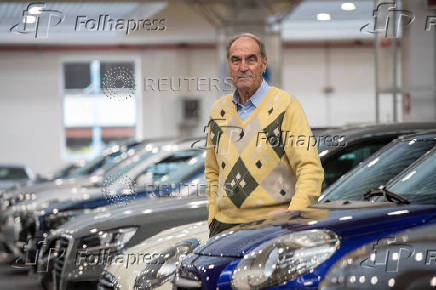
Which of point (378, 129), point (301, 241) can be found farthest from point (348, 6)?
point (301, 241)

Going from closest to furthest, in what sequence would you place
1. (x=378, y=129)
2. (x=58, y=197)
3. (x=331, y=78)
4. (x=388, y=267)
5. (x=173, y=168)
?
1. (x=388, y=267)
2. (x=378, y=129)
3. (x=173, y=168)
4. (x=58, y=197)
5. (x=331, y=78)

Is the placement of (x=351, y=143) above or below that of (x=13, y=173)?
above

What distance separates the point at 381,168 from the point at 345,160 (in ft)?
3.46

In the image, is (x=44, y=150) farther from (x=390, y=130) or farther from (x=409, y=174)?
(x=409, y=174)

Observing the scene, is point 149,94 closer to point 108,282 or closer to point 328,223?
point 108,282

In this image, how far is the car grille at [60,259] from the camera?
7234 mm

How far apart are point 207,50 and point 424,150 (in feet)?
74.8

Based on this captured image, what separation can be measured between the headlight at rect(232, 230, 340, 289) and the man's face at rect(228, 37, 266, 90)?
1060 mm

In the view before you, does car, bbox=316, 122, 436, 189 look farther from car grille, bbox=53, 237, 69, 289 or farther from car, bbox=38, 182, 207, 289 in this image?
car grille, bbox=53, 237, 69, 289

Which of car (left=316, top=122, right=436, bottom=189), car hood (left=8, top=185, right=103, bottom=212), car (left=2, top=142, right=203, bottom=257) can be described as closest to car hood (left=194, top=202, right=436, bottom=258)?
car (left=316, top=122, right=436, bottom=189)

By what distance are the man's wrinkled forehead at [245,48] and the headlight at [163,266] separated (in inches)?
53.6

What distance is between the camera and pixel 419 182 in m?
4.76

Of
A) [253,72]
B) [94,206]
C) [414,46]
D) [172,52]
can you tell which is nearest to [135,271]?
[253,72]

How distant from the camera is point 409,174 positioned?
4918mm
